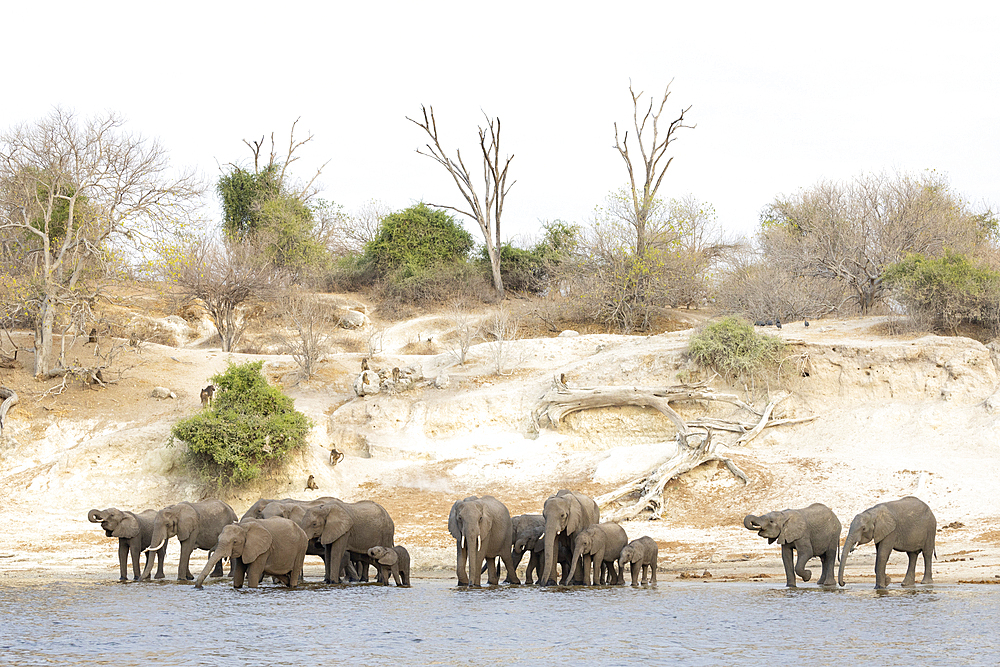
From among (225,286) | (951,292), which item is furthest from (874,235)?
(225,286)

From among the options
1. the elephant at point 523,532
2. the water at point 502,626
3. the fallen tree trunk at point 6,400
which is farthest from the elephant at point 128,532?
the fallen tree trunk at point 6,400

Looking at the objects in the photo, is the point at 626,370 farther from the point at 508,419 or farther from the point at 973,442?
the point at 973,442

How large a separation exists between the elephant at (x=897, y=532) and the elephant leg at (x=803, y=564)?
1.58ft

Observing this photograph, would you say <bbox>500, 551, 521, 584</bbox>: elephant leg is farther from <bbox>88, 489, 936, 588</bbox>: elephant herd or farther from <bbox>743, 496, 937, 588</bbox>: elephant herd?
<bbox>743, 496, 937, 588</bbox>: elephant herd

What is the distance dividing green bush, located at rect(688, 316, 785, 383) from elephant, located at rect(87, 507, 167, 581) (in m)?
16.0

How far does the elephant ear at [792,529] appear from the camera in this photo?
590 inches

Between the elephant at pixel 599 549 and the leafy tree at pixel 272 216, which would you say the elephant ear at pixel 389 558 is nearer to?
the elephant at pixel 599 549

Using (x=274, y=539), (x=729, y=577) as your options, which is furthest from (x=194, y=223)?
(x=729, y=577)

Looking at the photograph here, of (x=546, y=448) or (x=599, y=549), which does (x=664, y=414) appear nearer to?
(x=546, y=448)

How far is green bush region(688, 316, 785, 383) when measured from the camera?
91.6 feet

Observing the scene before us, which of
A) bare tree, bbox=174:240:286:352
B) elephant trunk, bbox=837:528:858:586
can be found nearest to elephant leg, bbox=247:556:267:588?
elephant trunk, bbox=837:528:858:586

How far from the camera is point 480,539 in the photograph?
1545cm

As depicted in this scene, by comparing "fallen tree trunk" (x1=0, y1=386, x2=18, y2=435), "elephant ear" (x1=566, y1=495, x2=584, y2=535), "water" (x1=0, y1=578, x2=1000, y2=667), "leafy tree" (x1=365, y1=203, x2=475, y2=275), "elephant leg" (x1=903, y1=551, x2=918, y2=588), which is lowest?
"water" (x1=0, y1=578, x2=1000, y2=667)

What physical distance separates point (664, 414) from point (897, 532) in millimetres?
12515
